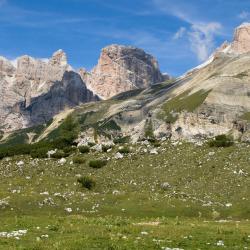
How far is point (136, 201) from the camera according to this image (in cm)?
5759

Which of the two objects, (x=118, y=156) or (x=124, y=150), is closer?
(x=118, y=156)

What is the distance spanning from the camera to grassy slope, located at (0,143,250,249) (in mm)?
25125

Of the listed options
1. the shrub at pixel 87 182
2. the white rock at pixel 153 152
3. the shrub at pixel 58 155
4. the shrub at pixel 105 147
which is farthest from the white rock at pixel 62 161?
the shrub at pixel 87 182

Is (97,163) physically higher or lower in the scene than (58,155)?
lower

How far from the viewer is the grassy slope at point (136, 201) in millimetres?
25125

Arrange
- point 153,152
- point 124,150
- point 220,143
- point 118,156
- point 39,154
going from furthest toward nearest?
point 39,154, point 124,150, point 153,152, point 118,156, point 220,143

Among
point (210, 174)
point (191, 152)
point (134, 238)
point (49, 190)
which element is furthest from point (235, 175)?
point (134, 238)

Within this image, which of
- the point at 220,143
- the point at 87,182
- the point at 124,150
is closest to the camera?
the point at 87,182

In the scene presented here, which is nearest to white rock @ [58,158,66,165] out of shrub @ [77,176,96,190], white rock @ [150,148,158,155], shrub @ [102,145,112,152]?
shrub @ [102,145,112,152]

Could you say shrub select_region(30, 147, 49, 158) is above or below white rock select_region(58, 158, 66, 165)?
above

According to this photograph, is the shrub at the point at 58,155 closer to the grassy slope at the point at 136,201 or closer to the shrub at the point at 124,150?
the grassy slope at the point at 136,201

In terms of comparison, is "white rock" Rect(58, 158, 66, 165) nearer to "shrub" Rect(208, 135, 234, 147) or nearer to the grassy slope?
the grassy slope

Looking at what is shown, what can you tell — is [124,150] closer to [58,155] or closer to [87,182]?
[58,155]

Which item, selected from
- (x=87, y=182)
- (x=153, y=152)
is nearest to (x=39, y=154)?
(x=153, y=152)
